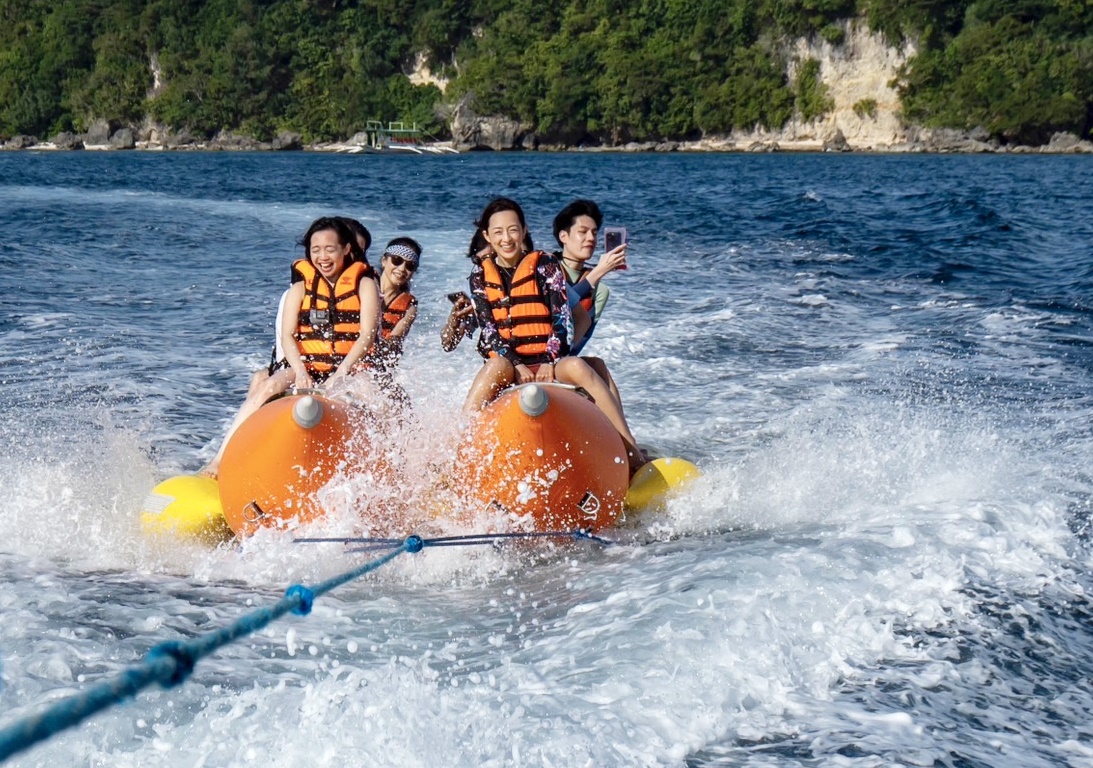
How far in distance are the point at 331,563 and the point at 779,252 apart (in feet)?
30.1

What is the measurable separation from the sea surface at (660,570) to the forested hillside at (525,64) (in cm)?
4779

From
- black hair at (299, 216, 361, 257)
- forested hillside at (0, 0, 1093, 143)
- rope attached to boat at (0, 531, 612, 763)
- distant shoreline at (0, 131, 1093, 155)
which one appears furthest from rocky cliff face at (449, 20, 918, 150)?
rope attached to boat at (0, 531, 612, 763)

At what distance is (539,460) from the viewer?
3801 millimetres

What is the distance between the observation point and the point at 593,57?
206 ft

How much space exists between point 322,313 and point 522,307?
72 centimetres

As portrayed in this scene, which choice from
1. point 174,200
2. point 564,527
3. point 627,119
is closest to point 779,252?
point 564,527

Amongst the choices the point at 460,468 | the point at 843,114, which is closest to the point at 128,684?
the point at 460,468

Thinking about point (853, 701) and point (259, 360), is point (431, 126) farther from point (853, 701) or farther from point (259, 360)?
point (853, 701)

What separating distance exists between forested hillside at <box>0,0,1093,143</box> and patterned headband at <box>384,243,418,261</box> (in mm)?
50631

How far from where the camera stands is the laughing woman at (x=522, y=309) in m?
4.23

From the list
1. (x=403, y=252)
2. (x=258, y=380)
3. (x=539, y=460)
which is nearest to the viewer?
(x=539, y=460)

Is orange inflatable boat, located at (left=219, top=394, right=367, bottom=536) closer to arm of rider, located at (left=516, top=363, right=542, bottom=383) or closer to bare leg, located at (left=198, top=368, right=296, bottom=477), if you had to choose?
bare leg, located at (left=198, top=368, right=296, bottom=477)

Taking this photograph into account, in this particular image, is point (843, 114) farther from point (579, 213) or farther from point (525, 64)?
point (579, 213)

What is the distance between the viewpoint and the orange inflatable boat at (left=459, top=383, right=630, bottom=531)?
379 centimetres
